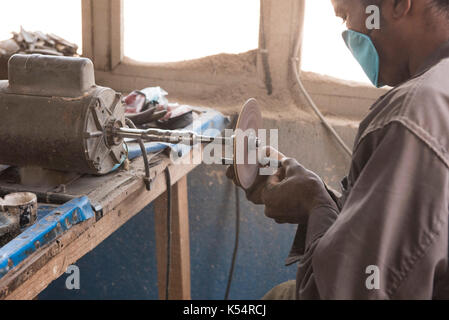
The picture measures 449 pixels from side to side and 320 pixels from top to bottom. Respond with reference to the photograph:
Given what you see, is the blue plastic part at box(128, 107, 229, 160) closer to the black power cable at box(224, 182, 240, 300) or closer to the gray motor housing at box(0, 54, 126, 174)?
the gray motor housing at box(0, 54, 126, 174)

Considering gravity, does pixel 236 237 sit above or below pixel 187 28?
below

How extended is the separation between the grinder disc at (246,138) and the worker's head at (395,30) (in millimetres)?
312

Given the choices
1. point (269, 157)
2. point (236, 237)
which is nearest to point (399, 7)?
point (269, 157)

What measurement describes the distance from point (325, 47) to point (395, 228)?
1.39m

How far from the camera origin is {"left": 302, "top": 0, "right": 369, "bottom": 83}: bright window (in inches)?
74.0

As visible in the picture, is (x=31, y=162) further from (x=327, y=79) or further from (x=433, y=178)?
(x=327, y=79)

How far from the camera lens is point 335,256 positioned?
0.72m

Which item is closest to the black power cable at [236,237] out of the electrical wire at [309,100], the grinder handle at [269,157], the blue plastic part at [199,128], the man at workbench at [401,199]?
the blue plastic part at [199,128]

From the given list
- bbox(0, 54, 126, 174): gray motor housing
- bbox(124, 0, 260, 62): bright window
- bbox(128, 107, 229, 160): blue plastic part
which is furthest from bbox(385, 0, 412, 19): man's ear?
bbox(124, 0, 260, 62): bright window

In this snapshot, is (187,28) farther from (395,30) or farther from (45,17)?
(395,30)

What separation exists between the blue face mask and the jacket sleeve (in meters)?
0.28

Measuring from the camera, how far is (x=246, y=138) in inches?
47.0

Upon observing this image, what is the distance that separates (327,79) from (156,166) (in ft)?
3.09
